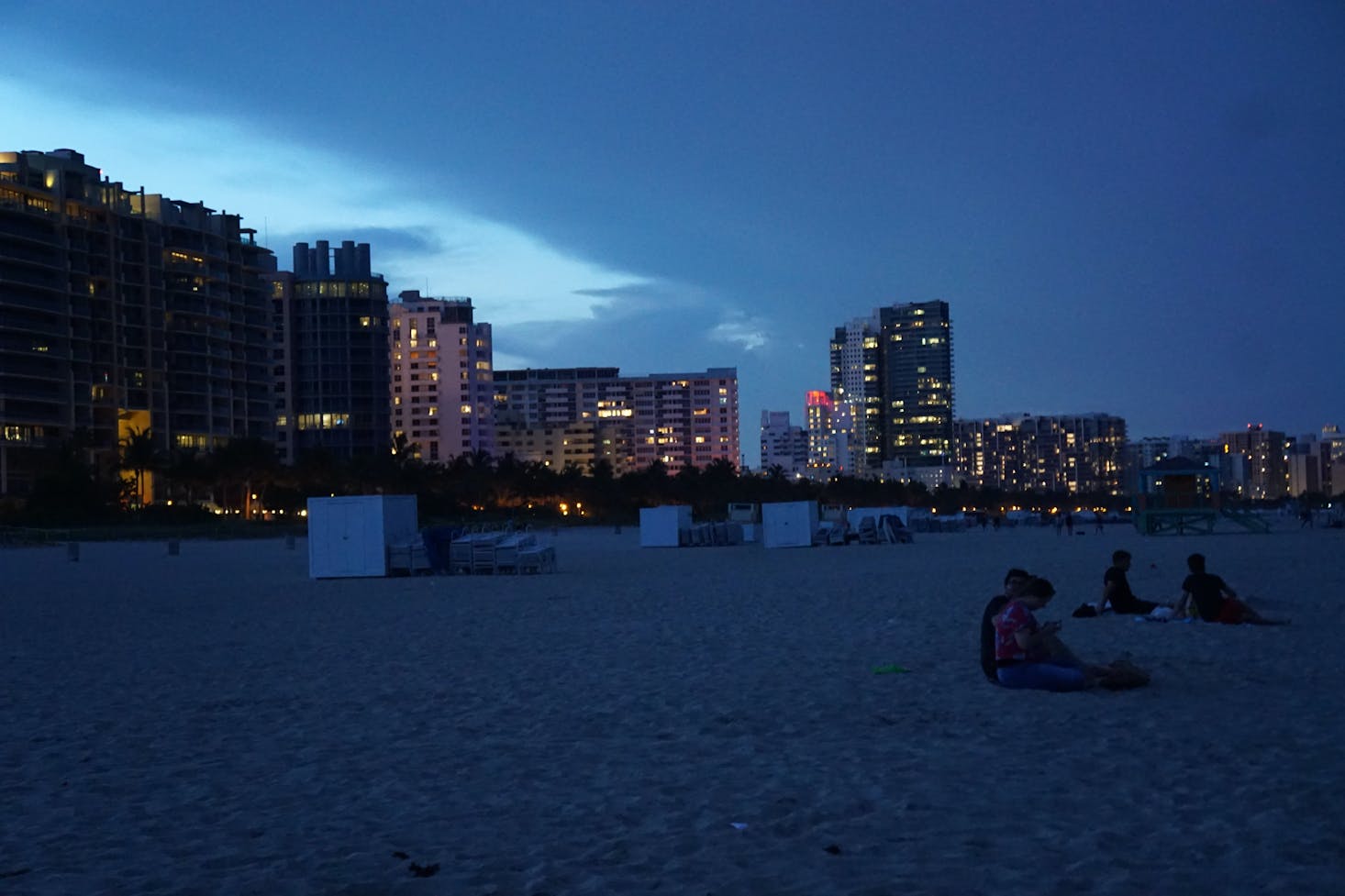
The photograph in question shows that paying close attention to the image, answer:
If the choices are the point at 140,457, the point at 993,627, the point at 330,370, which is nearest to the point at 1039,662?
the point at 993,627

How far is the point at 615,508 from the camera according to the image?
117 m

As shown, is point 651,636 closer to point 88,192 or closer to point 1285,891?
point 1285,891

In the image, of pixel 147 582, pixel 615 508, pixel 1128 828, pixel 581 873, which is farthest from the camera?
pixel 615 508

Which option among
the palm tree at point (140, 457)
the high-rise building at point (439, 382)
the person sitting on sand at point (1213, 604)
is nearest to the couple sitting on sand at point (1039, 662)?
the person sitting on sand at point (1213, 604)

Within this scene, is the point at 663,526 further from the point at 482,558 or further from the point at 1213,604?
the point at 1213,604

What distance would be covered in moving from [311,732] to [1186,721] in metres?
5.83

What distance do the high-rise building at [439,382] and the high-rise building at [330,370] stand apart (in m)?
18.6

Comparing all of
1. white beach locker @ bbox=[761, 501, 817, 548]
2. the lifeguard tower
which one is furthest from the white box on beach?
the lifeguard tower

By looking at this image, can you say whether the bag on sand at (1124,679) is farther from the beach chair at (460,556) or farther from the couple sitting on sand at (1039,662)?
the beach chair at (460,556)

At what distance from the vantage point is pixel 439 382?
174750mm

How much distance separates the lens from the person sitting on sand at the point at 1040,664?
32.1 feet

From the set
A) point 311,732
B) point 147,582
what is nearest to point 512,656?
point 311,732

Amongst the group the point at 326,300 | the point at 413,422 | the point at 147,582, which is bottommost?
the point at 147,582

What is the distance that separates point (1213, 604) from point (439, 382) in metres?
165
